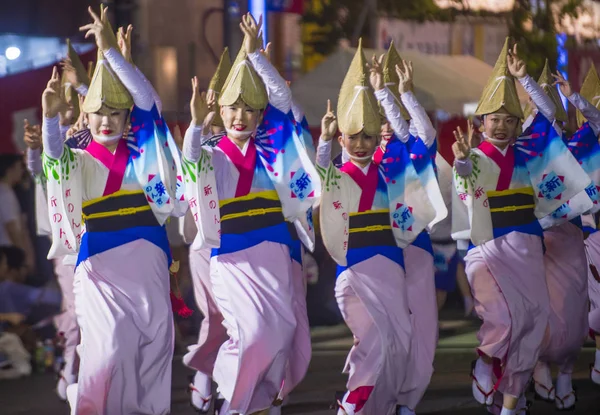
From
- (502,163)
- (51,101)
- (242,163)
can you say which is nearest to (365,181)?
(242,163)

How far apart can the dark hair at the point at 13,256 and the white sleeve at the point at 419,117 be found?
3901 millimetres

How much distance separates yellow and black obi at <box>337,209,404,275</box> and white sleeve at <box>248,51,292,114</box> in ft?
2.55

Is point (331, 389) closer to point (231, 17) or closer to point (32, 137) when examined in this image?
point (32, 137)

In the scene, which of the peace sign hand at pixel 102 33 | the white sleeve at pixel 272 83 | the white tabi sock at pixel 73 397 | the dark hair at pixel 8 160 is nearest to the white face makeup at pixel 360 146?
the white sleeve at pixel 272 83

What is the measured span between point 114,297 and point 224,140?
3.84 ft

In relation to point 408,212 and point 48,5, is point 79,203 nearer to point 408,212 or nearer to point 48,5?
point 408,212

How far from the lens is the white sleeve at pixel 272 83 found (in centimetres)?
739

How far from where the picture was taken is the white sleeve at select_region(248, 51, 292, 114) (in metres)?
7.39

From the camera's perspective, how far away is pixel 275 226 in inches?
289

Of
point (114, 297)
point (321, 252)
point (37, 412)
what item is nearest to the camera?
point (114, 297)

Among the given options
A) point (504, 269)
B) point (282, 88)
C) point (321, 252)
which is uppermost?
point (282, 88)

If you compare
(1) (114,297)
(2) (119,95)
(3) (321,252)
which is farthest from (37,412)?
(3) (321,252)

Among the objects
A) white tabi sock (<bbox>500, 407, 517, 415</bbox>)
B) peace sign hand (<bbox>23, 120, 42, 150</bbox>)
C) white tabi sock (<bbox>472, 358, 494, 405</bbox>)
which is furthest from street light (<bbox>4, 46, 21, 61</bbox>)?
white tabi sock (<bbox>500, 407, 517, 415</bbox>)

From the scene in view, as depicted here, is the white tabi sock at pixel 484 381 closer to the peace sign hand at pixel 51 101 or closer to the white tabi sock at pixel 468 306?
the peace sign hand at pixel 51 101
